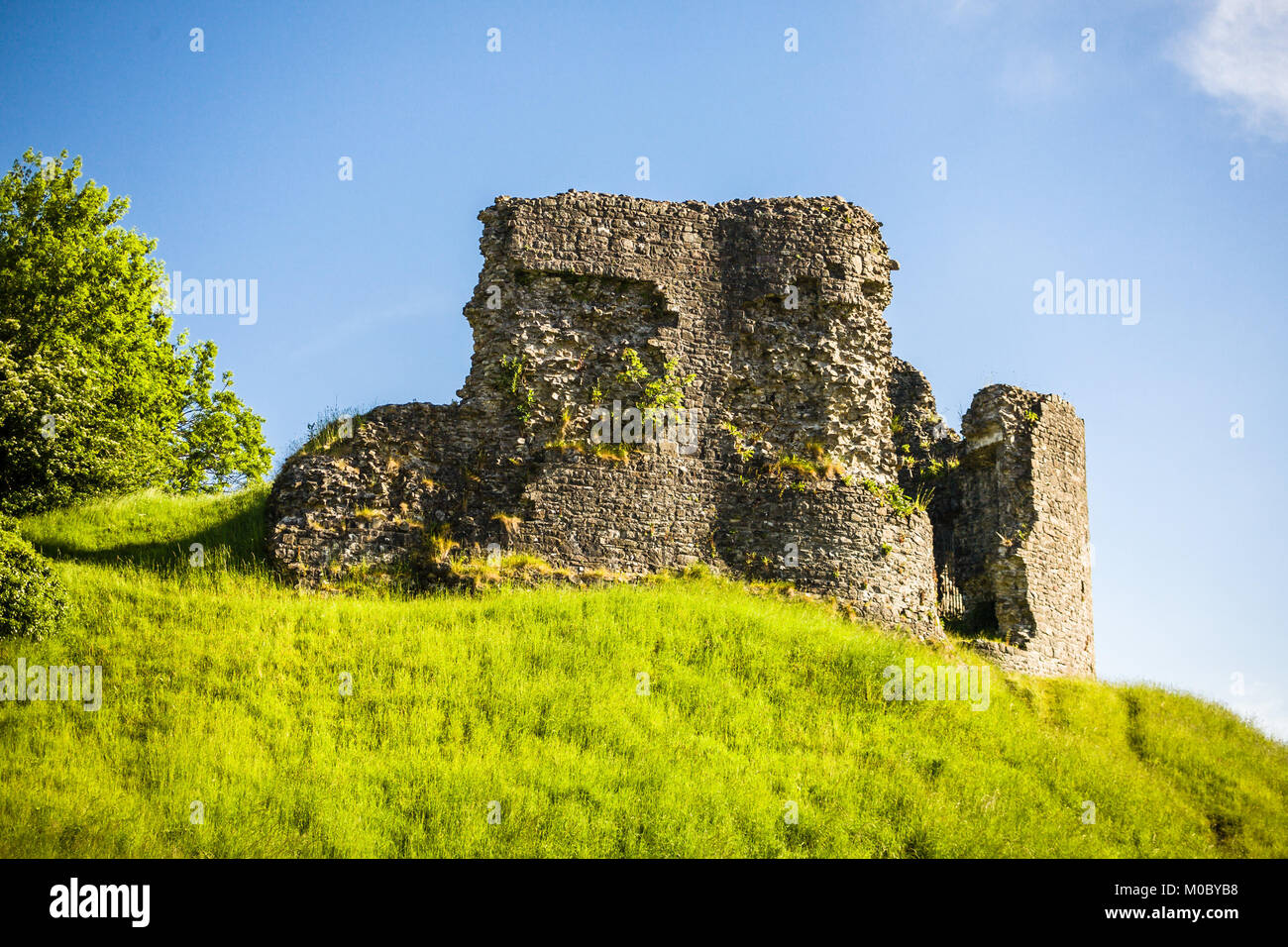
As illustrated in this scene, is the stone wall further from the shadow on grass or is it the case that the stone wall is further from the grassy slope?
the shadow on grass

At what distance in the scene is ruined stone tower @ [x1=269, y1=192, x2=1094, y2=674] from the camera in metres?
18.4

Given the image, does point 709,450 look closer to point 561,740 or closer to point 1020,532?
point 1020,532

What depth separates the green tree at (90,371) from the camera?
804 inches

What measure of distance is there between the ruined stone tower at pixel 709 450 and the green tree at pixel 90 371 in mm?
5486

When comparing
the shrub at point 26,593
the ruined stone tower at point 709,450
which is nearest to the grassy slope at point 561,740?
the shrub at point 26,593

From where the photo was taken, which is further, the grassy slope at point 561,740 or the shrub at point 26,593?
the shrub at point 26,593

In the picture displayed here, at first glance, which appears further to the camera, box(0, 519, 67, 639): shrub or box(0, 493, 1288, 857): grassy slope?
box(0, 519, 67, 639): shrub

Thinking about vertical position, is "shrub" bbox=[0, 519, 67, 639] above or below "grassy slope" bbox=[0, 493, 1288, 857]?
above

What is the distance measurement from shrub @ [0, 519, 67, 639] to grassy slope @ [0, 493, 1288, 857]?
1.10 feet

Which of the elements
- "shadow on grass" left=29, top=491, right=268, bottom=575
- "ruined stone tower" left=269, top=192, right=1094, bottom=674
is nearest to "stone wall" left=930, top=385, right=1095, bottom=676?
"ruined stone tower" left=269, top=192, right=1094, bottom=674

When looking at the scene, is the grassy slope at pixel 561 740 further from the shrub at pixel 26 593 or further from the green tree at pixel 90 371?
the green tree at pixel 90 371

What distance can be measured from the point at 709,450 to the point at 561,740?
753cm

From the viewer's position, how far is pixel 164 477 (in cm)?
2533

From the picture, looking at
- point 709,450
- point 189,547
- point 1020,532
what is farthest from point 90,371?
point 1020,532
